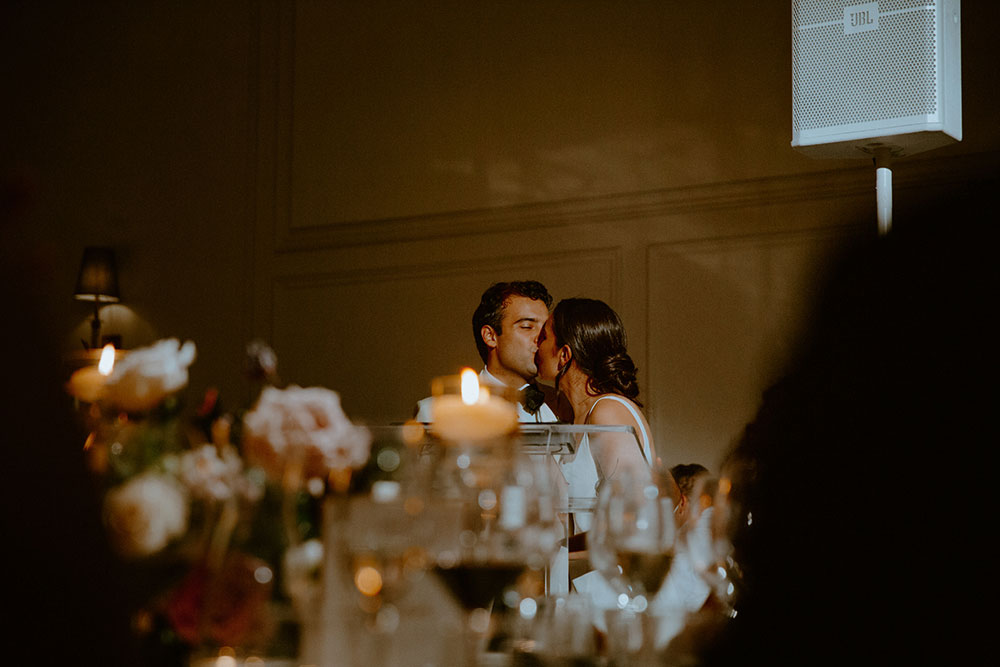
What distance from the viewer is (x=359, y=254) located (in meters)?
5.62

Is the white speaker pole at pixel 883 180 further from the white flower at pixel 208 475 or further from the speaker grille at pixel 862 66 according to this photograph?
the white flower at pixel 208 475

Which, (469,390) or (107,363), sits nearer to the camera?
(107,363)

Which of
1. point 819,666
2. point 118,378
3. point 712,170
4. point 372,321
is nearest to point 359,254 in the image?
point 372,321

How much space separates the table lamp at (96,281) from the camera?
616 centimetres

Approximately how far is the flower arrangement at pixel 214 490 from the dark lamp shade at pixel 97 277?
17.3ft

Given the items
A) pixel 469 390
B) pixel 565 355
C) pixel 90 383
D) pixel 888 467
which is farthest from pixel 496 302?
pixel 888 467

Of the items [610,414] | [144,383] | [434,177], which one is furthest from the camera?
[434,177]

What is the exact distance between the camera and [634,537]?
130cm

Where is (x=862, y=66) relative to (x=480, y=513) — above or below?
above

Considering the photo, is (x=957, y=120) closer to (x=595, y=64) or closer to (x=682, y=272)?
(x=682, y=272)

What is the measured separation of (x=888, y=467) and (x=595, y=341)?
236cm

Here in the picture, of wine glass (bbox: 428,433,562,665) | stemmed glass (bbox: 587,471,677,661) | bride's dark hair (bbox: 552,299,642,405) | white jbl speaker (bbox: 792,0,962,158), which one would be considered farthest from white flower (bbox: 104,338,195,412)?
white jbl speaker (bbox: 792,0,962,158)

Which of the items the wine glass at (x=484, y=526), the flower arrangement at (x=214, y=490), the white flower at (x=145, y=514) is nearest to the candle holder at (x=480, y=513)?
the wine glass at (x=484, y=526)

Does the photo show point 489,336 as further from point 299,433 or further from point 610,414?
point 299,433
